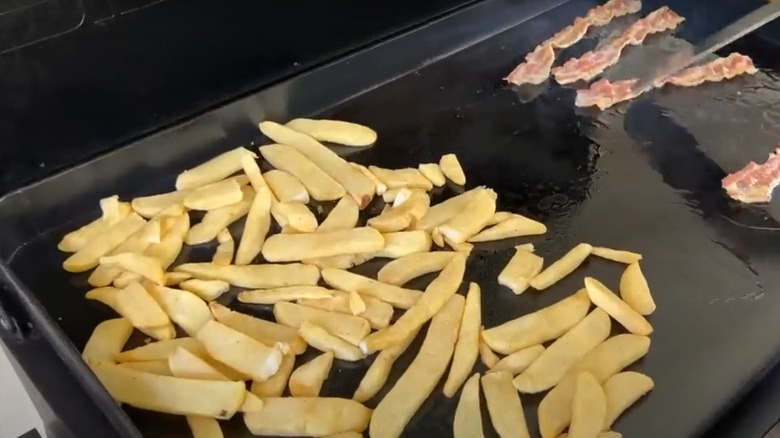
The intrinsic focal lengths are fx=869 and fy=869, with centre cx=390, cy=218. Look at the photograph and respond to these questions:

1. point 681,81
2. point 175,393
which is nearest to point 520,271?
point 175,393

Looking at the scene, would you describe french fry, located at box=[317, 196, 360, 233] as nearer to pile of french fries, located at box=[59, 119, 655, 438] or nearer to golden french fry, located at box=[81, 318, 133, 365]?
pile of french fries, located at box=[59, 119, 655, 438]

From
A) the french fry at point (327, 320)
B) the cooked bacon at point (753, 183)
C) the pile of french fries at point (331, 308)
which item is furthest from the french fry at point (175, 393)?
the cooked bacon at point (753, 183)

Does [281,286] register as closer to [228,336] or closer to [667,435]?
[228,336]

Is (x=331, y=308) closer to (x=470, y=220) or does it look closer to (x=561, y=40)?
(x=470, y=220)

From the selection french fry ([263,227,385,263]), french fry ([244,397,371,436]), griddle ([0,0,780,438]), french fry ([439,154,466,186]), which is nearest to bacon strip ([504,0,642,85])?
griddle ([0,0,780,438])

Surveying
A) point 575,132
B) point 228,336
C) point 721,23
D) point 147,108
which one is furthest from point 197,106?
point 721,23

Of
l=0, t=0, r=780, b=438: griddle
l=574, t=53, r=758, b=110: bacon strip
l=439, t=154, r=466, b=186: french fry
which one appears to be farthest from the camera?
l=574, t=53, r=758, b=110: bacon strip

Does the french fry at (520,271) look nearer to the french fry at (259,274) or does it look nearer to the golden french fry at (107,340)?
the french fry at (259,274)
